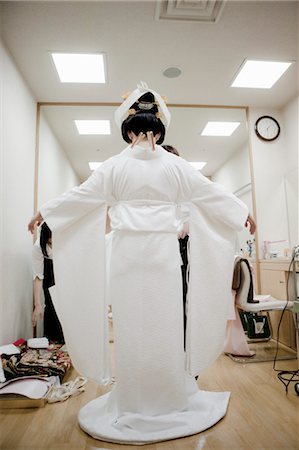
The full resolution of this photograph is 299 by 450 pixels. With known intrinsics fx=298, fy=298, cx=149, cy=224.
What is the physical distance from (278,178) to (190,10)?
219cm

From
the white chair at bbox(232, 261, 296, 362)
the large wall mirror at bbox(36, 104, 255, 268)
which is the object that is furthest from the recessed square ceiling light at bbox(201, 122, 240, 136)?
the white chair at bbox(232, 261, 296, 362)

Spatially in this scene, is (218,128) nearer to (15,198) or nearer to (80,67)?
(80,67)

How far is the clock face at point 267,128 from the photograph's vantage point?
145 inches

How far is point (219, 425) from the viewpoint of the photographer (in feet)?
4.74

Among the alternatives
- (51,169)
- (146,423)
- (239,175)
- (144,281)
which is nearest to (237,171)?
(239,175)

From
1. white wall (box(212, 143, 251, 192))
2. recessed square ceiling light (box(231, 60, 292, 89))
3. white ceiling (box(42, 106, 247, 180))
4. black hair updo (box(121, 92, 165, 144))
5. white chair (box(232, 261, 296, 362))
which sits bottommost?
white chair (box(232, 261, 296, 362))

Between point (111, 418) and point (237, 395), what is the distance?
81 centimetres

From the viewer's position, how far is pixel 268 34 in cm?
249

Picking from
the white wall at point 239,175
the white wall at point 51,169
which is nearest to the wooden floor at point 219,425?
the white wall at point 239,175

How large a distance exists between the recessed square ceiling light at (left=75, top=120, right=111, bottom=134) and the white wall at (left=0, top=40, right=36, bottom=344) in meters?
0.60

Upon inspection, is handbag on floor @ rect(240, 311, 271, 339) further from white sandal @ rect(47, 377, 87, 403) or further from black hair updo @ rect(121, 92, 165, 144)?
black hair updo @ rect(121, 92, 165, 144)

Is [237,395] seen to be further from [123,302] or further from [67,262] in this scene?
[67,262]

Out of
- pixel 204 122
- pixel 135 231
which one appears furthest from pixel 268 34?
pixel 135 231

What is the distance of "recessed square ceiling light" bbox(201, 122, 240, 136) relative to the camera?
12.1 ft
